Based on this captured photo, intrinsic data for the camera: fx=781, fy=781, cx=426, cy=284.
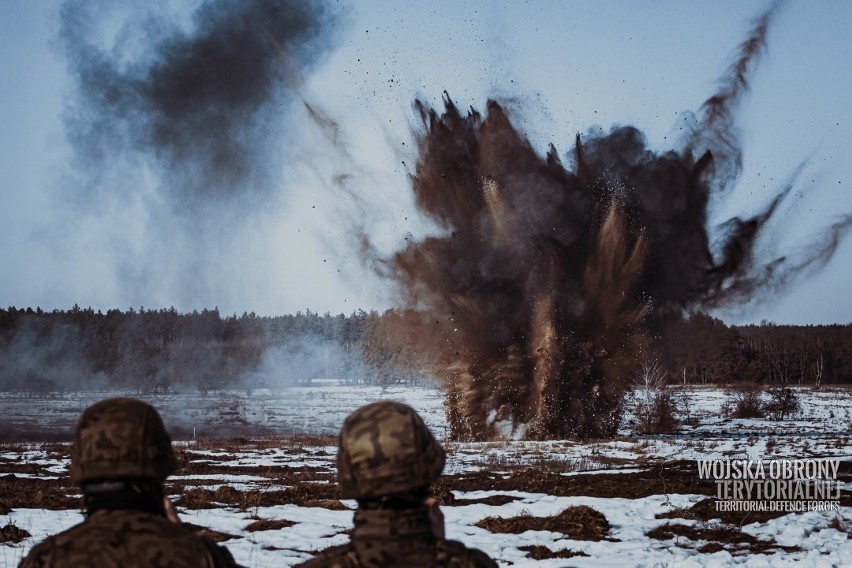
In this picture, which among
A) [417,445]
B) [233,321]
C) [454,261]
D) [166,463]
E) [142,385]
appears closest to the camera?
[417,445]

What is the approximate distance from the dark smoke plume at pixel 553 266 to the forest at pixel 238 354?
1045 inches

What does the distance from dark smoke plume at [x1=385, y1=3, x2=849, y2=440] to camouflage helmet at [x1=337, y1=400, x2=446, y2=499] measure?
119ft

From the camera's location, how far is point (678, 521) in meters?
13.9

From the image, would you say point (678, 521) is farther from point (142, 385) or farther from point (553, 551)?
point (142, 385)

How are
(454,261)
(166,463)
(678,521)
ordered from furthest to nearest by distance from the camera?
(454,261) < (678,521) < (166,463)

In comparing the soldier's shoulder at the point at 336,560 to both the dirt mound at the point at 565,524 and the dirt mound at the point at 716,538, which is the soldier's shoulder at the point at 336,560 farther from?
the dirt mound at the point at 565,524

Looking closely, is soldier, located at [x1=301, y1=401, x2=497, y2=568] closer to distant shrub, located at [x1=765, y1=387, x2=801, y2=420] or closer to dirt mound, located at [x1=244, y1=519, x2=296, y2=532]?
dirt mound, located at [x1=244, y1=519, x2=296, y2=532]

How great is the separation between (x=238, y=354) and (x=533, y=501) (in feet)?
401

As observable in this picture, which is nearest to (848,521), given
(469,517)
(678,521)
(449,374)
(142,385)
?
(678,521)

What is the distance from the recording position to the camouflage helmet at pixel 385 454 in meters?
3.22

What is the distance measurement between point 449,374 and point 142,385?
71.4 metres

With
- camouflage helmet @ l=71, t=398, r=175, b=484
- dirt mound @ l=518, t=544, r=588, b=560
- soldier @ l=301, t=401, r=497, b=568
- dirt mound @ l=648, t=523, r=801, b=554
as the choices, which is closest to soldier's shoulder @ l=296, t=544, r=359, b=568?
soldier @ l=301, t=401, r=497, b=568

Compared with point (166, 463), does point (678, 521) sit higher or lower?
lower

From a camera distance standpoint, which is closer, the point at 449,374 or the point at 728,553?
the point at 728,553
